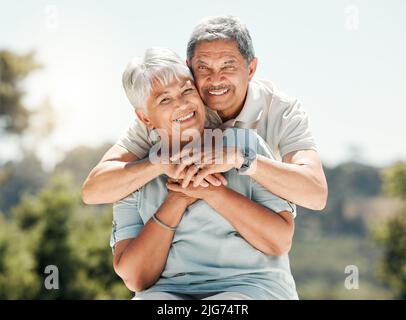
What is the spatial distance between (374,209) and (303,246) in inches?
138

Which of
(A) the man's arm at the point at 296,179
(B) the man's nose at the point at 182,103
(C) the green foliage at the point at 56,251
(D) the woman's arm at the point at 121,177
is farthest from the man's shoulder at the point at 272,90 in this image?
(C) the green foliage at the point at 56,251

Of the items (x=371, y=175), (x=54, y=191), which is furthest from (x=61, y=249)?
(x=371, y=175)

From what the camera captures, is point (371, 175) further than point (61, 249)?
Yes

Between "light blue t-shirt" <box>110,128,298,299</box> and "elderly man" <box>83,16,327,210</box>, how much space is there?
0.40 feet

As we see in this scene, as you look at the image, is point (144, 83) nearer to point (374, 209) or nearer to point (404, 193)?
point (404, 193)

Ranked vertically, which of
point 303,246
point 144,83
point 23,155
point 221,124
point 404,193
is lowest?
point 303,246

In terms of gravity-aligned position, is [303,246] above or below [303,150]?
below

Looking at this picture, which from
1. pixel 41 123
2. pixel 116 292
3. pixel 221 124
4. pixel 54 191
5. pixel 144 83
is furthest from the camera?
pixel 41 123

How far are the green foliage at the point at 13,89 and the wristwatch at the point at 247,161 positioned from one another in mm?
18031

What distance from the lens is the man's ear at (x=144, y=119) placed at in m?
2.52

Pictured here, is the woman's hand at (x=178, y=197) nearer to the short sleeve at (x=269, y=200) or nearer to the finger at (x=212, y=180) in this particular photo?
the finger at (x=212, y=180)

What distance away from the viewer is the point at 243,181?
8.04 feet

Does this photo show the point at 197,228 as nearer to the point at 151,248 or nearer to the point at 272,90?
the point at 151,248
